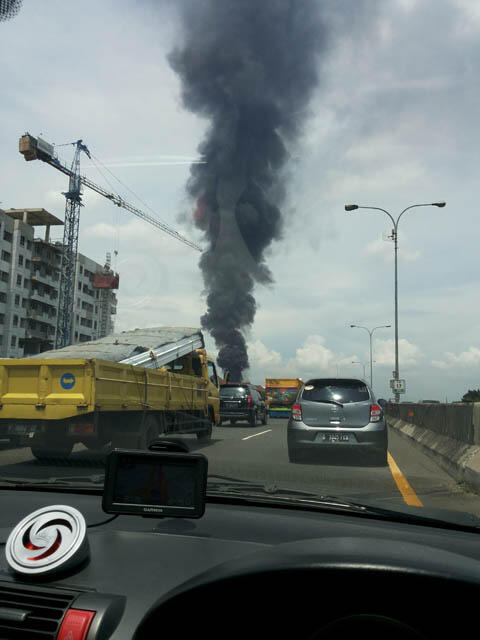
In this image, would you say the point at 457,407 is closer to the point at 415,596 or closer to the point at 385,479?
the point at 385,479

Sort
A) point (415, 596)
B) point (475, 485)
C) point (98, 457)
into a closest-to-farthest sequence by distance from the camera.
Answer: point (415, 596) < point (98, 457) < point (475, 485)

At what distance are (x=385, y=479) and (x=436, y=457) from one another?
4524 mm

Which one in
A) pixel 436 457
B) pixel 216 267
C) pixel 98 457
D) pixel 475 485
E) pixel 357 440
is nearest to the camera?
pixel 98 457

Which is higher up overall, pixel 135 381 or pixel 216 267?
pixel 216 267

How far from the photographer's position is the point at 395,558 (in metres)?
1.68

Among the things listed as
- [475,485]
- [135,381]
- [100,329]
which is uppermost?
[100,329]

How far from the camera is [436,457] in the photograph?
12.1m

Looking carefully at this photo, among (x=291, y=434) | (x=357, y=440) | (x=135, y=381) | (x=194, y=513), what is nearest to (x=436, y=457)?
(x=357, y=440)

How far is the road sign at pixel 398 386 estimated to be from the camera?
110 ft

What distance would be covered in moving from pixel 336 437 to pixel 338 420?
306 mm

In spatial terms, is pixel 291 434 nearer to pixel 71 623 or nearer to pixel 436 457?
pixel 436 457

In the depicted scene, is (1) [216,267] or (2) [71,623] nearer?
(2) [71,623]

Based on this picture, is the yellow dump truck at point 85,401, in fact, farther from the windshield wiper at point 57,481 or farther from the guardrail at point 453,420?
the guardrail at point 453,420

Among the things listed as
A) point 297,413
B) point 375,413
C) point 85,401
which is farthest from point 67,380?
point 375,413
